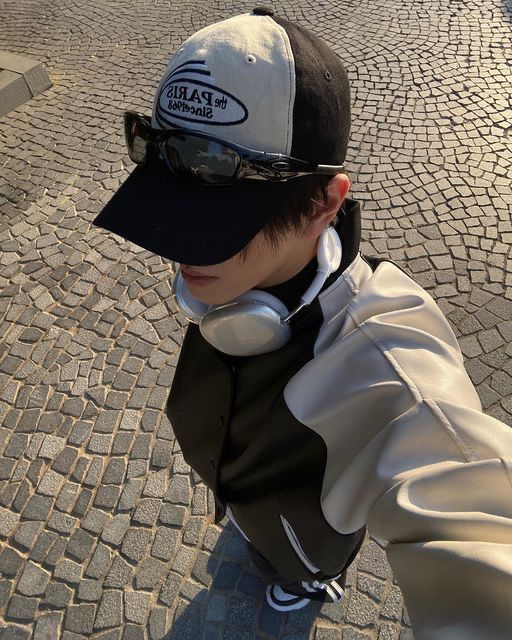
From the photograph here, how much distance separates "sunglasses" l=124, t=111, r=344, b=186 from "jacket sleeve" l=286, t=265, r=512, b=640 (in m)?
0.42

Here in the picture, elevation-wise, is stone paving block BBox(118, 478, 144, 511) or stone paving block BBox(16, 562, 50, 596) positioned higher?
stone paving block BBox(118, 478, 144, 511)

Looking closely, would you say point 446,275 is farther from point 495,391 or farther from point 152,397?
point 152,397

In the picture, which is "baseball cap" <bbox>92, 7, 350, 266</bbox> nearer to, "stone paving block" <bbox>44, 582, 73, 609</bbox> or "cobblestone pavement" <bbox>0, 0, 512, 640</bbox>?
"cobblestone pavement" <bbox>0, 0, 512, 640</bbox>

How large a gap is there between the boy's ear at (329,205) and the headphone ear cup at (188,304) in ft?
1.52

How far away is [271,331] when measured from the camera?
142 cm

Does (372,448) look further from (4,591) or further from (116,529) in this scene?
(4,591)

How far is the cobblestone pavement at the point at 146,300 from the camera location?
2.64m

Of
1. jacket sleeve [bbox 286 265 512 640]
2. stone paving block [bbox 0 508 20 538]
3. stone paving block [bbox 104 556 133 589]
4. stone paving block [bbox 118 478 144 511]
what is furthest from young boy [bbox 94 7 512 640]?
stone paving block [bbox 0 508 20 538]

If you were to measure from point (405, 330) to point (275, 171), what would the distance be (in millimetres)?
546

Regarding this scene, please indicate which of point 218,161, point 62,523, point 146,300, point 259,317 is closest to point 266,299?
point 259,317

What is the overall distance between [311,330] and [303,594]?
5.58 ft

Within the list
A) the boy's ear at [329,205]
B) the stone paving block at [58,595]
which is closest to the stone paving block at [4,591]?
the stone paving block at [58,595]

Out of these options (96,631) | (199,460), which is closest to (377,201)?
(199,460)

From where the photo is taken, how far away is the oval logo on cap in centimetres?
119
